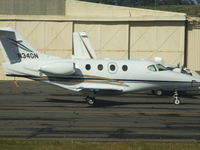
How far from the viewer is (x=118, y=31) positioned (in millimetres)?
48781

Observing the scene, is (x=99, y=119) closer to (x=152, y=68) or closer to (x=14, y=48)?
(x=152, y=68)

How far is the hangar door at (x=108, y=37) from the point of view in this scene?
4862 cm

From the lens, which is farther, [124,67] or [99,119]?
[124,67]

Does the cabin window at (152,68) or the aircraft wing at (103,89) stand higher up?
the cabin window at (152,68)

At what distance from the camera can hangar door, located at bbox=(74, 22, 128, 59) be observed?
48625mm

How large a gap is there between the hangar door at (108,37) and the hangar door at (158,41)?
2.88 feet

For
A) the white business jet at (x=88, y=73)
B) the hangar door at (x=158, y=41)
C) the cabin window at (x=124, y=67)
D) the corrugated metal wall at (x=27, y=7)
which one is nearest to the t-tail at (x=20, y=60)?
the white business jet at (x=88, y=73)

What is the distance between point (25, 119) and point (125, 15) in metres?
32.5

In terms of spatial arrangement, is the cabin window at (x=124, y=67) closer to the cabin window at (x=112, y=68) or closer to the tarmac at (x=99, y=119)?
the cabin window at (x=112, y=68)

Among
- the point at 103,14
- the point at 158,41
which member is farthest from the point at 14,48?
the point at 103,14

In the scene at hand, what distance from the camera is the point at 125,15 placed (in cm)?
5078

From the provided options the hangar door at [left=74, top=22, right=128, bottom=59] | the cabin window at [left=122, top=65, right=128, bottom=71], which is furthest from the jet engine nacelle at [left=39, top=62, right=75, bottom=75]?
the hangar door at [left=74, top=22, right=128, bottom=59]

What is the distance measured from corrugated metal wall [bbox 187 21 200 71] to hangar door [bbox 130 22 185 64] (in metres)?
1.09

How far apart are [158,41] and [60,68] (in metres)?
24.5
